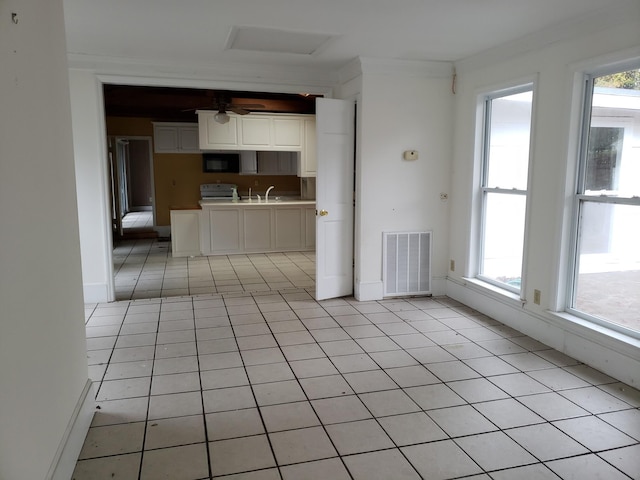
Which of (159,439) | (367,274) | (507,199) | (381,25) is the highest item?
(381,25)

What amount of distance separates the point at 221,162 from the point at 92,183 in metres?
4.55

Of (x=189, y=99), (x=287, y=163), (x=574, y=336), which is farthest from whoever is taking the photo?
(x=287, y=163)

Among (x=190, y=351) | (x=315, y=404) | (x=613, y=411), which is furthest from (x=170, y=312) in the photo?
(x=613, y=411)

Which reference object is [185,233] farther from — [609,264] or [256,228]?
[609,264]

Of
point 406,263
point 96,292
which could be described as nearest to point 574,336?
point 406,263

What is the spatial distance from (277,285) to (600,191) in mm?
3552

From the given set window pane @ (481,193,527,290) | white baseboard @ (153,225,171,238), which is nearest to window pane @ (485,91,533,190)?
window pane @ (481,193,527,290)

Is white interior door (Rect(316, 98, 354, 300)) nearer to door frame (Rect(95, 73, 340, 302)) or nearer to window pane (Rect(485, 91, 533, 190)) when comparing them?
door frame (Rect(95, 73, 340, 302))

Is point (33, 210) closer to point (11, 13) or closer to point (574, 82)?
point (11, 13)

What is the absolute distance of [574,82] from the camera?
338cm

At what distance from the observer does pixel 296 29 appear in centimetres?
369

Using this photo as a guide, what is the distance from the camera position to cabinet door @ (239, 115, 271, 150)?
309 inches

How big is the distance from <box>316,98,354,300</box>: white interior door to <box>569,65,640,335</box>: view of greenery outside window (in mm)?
2241

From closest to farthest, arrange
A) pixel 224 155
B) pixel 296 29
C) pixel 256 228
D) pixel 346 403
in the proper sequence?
pixel 346 403
pixel 296 29
pixel 256 228
pixel 224 155
